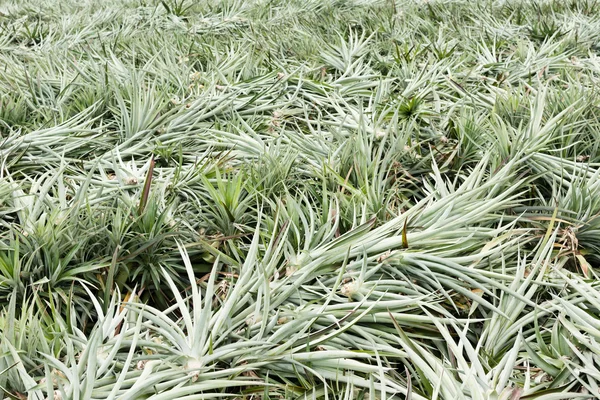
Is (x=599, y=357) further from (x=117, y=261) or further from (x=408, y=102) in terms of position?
(x=408, y=102)

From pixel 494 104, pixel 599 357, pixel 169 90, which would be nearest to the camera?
pixel 599 357

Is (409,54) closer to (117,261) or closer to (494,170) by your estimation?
(494,170)

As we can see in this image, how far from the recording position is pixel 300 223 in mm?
1290

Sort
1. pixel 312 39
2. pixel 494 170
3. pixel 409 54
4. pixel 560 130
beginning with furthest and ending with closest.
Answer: pixel 312 39
pixel 409 54
pixel 560 130
pixel 494 170

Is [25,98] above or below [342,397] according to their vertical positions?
above

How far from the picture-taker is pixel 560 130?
61.4 inches

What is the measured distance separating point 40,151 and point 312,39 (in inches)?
52.1

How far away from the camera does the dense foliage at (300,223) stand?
928 mm

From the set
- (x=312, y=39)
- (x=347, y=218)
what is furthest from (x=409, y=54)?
(x=347, y=218)

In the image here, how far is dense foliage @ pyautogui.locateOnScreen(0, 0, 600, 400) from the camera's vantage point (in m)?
0.93

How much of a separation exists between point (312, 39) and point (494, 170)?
1320 mm

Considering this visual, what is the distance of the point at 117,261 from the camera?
1157mm

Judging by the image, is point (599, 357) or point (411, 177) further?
point (411, 177)

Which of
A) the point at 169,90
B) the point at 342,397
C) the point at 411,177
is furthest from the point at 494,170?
the point at 169,90
